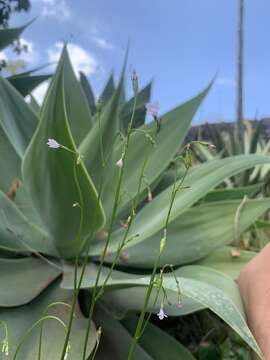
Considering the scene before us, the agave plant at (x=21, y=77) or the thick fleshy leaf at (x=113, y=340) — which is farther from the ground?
the agave plant at (x=21, y=77)

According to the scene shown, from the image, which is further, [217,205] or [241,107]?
[241,107]

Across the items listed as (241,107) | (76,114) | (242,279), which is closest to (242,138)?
(241,107)

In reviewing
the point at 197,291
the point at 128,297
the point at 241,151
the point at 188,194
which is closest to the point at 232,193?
the point at 188,194

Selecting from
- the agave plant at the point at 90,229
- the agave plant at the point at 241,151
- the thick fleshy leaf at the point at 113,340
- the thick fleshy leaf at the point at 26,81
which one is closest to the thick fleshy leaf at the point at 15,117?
the agave plant at the point at 90,229

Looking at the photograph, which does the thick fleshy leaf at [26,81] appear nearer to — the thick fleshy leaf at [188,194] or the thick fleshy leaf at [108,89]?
the thick fleshy leaf at [108,89]

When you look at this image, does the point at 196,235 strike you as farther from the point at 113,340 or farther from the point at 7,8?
the point at 7,8

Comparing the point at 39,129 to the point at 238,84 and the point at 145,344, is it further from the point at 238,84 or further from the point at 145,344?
the point at 238,84

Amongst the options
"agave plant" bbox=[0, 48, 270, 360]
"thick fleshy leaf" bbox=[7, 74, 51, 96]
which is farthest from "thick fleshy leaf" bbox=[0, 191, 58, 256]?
"thick fleshy leaf" bbox=[7, 74, 51, 96]
